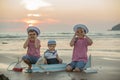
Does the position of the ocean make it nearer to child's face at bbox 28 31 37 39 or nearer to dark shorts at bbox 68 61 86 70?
dark shorts at bbox 68 61 86 70

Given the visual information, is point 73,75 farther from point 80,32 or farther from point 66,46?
point 66,46

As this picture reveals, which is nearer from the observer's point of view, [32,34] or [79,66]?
[79,66]

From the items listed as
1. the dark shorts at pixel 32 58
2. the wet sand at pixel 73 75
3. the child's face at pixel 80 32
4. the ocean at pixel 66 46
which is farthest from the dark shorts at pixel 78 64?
the ocean at pixel 66 46

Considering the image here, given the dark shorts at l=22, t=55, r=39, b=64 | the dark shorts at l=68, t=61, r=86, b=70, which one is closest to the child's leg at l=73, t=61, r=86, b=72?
the dark shorts at l=68, t=61, r=86, b=70

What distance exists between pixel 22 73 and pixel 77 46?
148 cm

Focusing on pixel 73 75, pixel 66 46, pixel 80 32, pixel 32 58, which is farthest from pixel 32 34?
pixel 66 46

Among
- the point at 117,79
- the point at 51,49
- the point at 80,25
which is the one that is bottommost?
the point at 117,79

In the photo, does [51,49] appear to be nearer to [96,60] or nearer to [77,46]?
[77,46]

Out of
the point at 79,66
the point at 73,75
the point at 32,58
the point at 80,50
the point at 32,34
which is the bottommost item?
the point at 73,75

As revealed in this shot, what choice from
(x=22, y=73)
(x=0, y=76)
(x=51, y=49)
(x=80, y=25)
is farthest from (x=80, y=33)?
(x=0, y=76)

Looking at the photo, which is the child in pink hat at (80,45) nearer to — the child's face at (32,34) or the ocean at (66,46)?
the child's face at (32,34)

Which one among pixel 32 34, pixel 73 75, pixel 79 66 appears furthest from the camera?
pixel 32 34

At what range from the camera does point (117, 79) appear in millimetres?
7160

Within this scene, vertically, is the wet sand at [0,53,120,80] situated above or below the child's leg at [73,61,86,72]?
below
